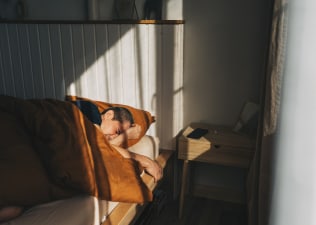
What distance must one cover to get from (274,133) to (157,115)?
45.7 inches

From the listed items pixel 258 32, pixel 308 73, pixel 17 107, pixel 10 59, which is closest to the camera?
pixel 308 73

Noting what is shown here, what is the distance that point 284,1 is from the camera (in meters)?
1.31

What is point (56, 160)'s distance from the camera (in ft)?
4.49

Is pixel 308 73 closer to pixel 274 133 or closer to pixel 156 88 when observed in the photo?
pixel 274 133

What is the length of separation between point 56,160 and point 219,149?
109cm

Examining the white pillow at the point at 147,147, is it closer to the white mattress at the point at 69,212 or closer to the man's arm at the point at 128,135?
the man's arm at the point at 128,135

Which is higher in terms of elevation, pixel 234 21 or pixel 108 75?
pixel 234 21

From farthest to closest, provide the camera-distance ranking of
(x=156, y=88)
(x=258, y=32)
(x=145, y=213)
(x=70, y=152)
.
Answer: (x=156, y=88) → (x=258, y=32) → (x=145, y=213) → (x=70, y=152)

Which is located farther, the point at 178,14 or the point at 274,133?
the point at 178,14

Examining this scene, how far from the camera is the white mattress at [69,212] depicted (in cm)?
121

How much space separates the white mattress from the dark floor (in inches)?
24.0

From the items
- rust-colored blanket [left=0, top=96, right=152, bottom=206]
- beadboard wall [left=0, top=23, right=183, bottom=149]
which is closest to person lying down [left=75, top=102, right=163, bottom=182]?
rust-colored blanket [left=0, top=96, right=152, bottom=206]

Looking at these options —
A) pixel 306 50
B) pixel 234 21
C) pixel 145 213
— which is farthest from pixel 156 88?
pixel 306 50

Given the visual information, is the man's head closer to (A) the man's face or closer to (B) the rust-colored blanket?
(A) the man's face
